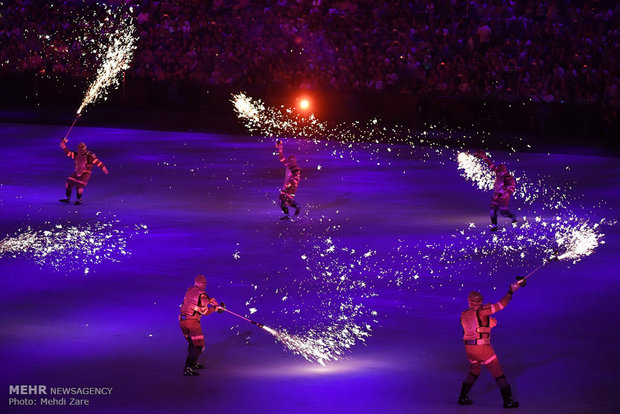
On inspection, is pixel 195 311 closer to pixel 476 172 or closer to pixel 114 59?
pixel 476 172

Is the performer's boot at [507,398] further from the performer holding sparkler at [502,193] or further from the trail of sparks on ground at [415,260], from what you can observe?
the performer holding sparkler at [502,193]

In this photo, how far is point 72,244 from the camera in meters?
16.5

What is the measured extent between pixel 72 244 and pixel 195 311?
23.1 ft

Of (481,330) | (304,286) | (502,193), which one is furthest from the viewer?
(502,193)

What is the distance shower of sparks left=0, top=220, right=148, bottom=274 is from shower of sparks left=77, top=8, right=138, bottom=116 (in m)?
18.3

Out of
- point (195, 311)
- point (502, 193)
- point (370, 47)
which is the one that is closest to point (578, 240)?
point (502, 193)

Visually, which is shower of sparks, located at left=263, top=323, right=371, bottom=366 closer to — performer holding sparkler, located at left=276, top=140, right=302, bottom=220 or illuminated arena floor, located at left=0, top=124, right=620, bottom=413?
illuminated arena floor, located at left=0, top=124, right=620, bottom=413

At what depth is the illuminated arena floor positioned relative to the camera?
1005cm

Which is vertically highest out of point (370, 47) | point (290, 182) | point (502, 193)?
point (370, 47)

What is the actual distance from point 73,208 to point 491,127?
1416cm

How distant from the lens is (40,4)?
4184 centimetres

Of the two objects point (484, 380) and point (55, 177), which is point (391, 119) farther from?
point (484, 380)

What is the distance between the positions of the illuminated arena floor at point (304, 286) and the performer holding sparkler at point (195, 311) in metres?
0.28

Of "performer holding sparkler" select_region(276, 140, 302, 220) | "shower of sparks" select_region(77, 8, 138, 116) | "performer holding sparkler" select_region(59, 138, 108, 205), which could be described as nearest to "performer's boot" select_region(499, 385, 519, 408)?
"performer holding sparkler" select_region(276, 140, 302, 220)
